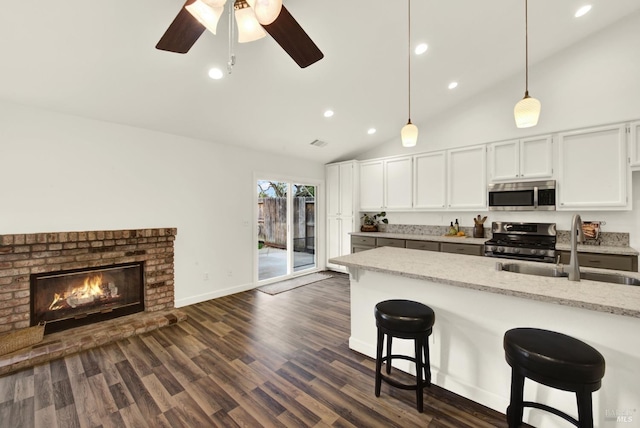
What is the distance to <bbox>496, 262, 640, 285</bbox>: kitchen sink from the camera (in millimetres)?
1872

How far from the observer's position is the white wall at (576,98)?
3236 millimetres

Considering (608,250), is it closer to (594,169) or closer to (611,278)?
(594,169)

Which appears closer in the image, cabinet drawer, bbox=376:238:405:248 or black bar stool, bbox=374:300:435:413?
black bar stool, bbox=374:300:435:413

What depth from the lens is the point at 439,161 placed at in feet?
15.0

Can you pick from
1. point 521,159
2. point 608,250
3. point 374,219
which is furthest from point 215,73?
point 608,250

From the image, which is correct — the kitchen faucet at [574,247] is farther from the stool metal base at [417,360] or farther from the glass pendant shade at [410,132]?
the glass pendant shade at [410,132]

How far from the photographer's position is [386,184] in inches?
205

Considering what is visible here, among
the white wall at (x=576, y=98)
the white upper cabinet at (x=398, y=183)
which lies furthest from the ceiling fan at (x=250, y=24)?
the white upper cabinet at (x=398, y=183)

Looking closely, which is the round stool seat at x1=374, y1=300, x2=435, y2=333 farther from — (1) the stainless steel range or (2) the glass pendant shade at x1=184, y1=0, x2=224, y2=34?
(1) the stainless steel range

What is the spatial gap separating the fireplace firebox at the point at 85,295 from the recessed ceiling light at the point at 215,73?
2493 mm

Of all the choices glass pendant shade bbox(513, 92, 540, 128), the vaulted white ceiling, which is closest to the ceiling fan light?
the vaulted white ceiling

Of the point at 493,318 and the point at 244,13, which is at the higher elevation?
the point at 244,13

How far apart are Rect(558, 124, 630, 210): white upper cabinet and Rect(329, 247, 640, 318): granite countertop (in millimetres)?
1975

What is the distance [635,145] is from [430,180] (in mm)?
2353
